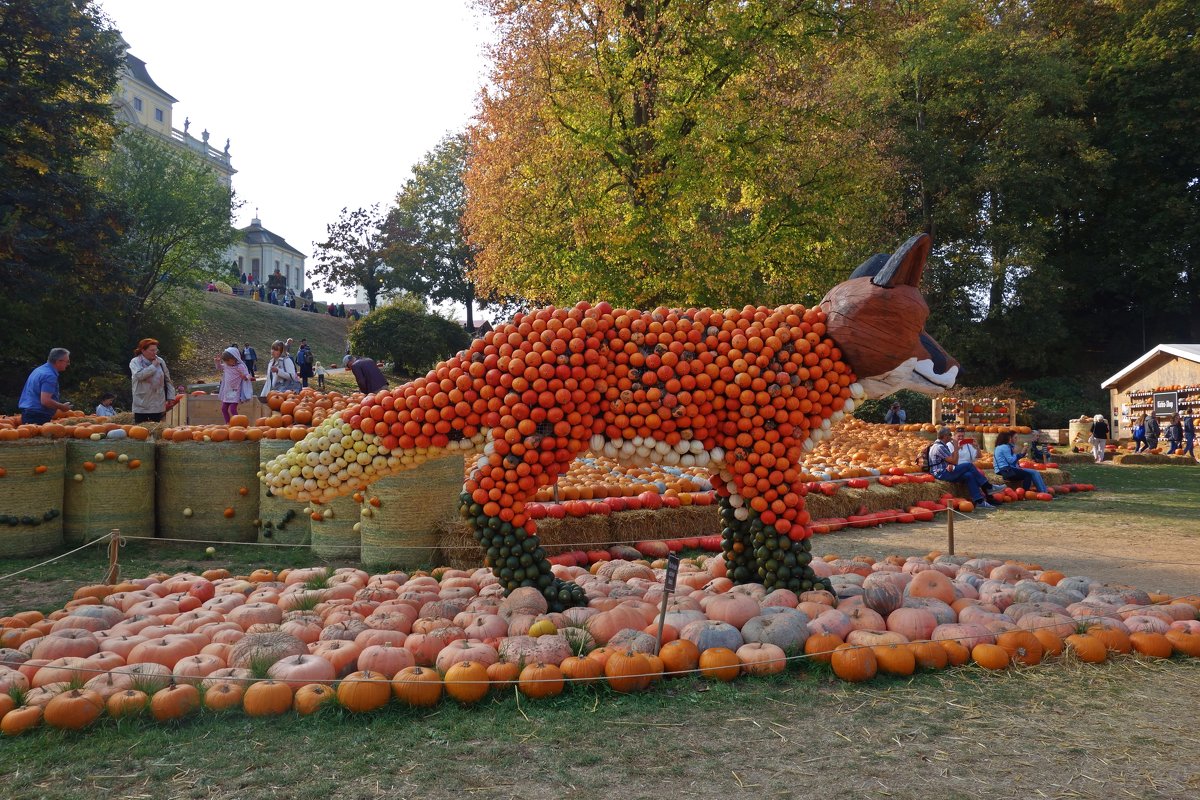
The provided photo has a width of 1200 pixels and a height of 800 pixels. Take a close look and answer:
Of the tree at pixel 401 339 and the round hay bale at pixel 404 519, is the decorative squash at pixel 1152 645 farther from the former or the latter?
the tree at pixel 401 339

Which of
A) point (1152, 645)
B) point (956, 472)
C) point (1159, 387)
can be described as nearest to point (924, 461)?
point (956, 472)

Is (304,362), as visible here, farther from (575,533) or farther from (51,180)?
(575,533)

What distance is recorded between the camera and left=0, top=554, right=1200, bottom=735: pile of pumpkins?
4.16m

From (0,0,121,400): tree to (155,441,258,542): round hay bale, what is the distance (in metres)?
15.5

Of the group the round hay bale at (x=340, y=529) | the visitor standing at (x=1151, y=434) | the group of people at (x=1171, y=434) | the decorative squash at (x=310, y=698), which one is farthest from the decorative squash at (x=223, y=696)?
the visitor standing at (x=1151, y=434)

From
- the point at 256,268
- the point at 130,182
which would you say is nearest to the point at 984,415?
the point at 130,182

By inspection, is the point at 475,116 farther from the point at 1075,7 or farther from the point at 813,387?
the point at 1075,7

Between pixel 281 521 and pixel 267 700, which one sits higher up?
pixel 281 521

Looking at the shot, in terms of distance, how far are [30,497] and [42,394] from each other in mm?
2117

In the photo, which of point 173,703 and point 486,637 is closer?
point 173,703

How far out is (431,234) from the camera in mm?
44406

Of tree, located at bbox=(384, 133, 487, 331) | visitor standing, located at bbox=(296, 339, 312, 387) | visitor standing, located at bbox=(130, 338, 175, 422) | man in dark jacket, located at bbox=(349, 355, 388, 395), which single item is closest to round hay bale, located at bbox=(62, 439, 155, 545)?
man in dark jacket, located at bbox=(349, 355, 388, 395)

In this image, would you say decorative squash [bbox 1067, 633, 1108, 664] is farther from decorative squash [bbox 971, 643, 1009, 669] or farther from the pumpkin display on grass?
the pumpkin display on grass

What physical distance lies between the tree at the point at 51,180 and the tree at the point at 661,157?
12108 mm
